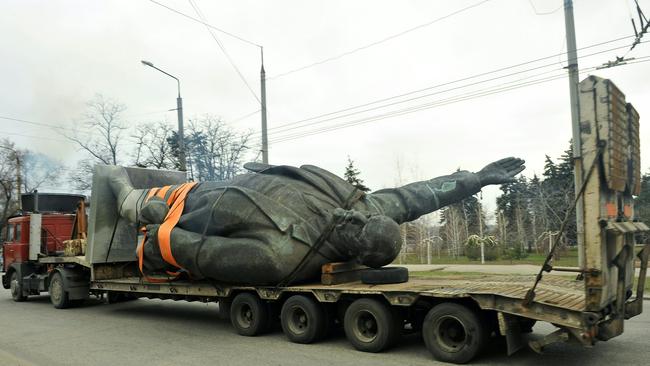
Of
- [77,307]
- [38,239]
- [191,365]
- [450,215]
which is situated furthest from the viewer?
[450,215]

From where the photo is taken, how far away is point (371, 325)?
7.05 meters

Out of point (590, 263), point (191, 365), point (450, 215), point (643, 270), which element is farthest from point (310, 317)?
point (450, 215)

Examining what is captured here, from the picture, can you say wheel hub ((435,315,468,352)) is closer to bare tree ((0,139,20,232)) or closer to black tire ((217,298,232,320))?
black tire ((217,298,232,320))

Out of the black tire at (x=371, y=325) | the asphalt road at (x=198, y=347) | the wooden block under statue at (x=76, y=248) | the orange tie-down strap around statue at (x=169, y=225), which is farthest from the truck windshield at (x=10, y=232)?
the black tire at (x=371, y=325)

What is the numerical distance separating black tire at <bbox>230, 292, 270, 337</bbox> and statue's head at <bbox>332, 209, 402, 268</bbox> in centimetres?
172

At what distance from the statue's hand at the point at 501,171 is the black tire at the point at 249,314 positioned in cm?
430

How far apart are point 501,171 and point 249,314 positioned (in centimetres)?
491

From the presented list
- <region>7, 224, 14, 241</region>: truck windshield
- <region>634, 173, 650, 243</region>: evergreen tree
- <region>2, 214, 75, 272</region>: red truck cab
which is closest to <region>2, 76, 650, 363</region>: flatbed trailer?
<region>2, 214, 75, 272</region>: red truck cab

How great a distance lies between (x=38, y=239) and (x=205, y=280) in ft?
24.9

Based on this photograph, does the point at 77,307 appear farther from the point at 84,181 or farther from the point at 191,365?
the point at 84,181

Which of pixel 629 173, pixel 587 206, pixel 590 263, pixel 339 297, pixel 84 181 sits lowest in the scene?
pixel 339 297

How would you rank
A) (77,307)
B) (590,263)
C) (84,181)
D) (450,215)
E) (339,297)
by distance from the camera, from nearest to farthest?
(590,263), (339,297), (77,307), (84,181), (450,215)

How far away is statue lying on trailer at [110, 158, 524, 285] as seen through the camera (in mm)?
7828

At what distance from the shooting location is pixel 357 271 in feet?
27.2
